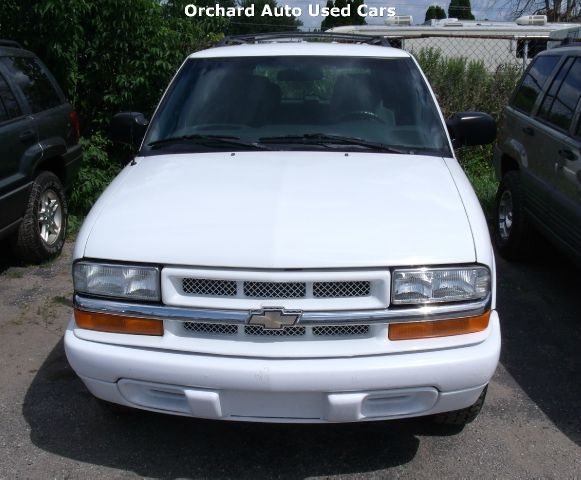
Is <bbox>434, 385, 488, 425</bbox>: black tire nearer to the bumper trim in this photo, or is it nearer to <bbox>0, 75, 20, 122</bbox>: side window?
the bumper trim

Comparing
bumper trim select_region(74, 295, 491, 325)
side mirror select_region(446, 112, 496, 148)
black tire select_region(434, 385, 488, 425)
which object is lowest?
black tire select_region(434, 385, 488, 425)

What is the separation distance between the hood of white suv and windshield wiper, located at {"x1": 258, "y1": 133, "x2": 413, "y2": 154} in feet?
0.45

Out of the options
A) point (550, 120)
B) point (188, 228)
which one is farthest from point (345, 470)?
point (550, 120)

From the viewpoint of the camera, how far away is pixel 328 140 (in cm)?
369

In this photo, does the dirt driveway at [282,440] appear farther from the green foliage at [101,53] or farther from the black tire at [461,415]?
the green foliage at [101,53]

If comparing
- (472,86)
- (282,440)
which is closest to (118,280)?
(282,440)

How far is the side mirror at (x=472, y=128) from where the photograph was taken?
162 inches

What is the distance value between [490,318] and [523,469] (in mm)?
765

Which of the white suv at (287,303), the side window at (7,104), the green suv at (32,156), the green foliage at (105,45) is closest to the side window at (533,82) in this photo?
the white suv at (287,303)

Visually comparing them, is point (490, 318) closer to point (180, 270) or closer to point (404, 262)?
point (404, 262)

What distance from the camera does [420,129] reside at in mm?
3809

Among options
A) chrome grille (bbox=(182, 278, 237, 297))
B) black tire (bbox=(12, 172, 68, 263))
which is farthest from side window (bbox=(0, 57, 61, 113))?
chrome grille (bbox=(182, 278, 237, 297))

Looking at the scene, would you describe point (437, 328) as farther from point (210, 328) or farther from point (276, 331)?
point (210, 328)

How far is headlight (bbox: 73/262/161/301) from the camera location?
106 inches
